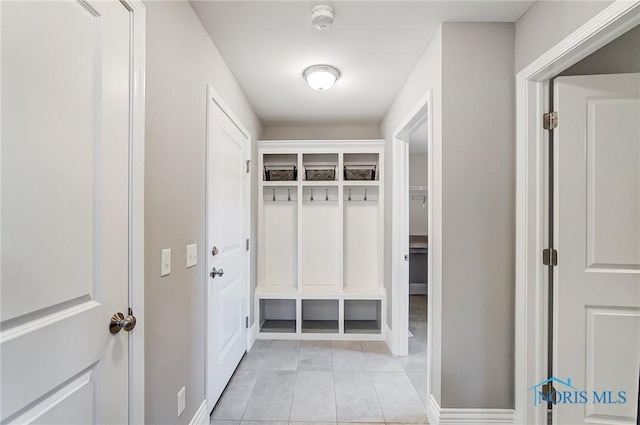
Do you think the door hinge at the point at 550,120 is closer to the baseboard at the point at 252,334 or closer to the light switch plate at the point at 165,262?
the light switch plate at the point at 165,262

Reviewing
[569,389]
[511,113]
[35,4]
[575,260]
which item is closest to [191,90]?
[35,4]

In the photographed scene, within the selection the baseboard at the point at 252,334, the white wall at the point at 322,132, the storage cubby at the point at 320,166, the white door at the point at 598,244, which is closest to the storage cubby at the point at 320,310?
the baseboard at the point at 252,334

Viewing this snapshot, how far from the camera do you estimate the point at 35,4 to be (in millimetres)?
745

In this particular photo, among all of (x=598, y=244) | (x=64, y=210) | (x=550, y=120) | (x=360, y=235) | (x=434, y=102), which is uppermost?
(x=434, y=102)

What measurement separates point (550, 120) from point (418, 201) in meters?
3.59

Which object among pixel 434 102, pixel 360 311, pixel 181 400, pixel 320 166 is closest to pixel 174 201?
pixel 181 400

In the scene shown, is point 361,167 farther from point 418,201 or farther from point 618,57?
point 618,57

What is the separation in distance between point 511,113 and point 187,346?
90.3 inches

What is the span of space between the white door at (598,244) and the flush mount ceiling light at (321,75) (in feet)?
4.72

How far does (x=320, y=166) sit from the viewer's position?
3625 mm

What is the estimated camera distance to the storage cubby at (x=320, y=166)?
3416 mm

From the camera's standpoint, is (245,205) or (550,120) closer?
(550,120)

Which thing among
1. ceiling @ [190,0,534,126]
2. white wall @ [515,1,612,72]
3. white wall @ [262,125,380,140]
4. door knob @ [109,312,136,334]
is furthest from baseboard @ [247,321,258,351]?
white wall @ [515,1,612,72]

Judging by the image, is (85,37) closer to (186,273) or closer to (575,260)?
(186,273)
